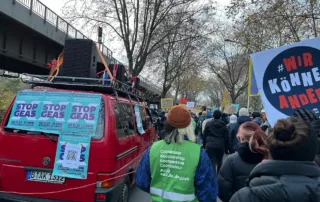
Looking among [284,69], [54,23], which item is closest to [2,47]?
[54,23]

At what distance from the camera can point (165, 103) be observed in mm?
22797

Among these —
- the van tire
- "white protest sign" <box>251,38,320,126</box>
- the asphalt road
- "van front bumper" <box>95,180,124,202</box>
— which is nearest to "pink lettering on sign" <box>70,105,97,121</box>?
"van front bumper" <box>95,180,124,202</box>

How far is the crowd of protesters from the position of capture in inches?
64.6

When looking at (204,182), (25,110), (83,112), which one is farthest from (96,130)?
(204,182)

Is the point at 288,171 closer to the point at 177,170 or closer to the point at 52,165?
the point at 177,170

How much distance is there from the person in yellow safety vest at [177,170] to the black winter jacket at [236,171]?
0.26m

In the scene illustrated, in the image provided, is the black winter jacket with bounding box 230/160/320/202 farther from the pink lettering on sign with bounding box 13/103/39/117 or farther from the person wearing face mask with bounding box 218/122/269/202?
the pink lettering on sign with bounding box 13/103/39/117

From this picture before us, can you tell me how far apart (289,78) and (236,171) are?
4.94 ft

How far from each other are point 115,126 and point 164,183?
178 centimetres

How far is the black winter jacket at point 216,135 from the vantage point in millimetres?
6883

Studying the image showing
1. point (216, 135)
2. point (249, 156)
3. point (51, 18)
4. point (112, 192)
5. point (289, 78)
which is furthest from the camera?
point (51, 18)

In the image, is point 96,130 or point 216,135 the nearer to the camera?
point 96,130

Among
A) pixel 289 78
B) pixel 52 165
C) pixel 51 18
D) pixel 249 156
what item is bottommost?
pixel 52 165

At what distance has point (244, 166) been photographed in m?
2.99
